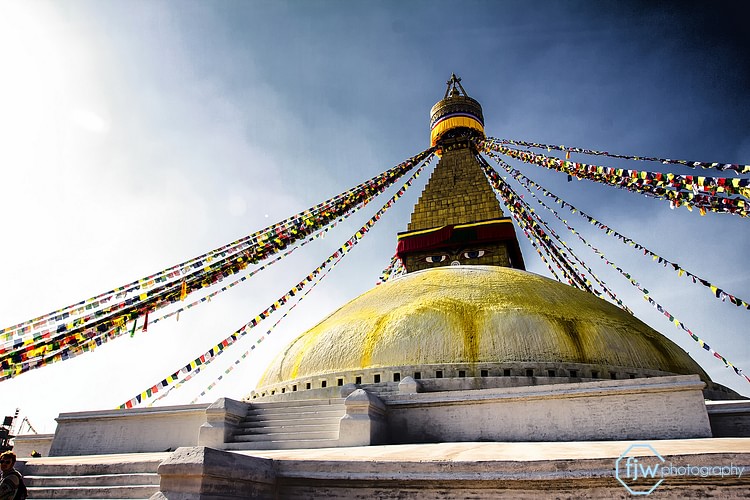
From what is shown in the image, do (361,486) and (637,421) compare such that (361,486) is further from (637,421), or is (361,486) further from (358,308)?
(358,308)

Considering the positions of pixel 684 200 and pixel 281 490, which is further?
pixel 684 200

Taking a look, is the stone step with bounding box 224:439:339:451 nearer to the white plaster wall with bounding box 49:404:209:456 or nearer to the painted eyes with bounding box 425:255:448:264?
the white plaster wall with bounding box 49:404:209:456

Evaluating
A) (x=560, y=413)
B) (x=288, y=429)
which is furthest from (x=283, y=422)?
(x=560, y=413)

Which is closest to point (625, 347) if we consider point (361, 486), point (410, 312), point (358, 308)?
point (410, 312)

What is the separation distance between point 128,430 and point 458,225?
35.1 feet

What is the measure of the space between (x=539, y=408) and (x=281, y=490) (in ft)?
14.8

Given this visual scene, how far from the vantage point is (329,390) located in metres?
9.70

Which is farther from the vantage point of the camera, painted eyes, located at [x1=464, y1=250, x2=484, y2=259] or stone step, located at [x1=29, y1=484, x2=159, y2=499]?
painted eyes, located at [x1=464, y1=250, x2=484, y2=259]

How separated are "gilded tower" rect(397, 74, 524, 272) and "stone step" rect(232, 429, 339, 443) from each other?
344 inches

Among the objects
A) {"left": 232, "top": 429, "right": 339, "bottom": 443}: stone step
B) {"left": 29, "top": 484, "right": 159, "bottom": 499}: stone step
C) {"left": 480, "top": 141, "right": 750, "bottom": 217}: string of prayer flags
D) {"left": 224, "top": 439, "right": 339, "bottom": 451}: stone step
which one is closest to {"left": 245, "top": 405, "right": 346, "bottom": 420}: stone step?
{"left": 232, "top": 429, "right": 339, "bottom": 443}: stone step

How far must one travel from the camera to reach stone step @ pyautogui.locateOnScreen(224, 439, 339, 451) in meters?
7.48

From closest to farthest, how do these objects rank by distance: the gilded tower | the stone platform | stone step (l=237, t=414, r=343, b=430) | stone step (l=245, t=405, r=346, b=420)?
the stone platform
stone step (l=237, t=414, r=343, b=430)
stone step (l=245, t=405, r=346, b=420)
the gilded tower

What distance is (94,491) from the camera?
519 centimetres

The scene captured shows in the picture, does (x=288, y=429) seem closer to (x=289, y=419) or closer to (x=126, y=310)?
(x=289, y=419)
